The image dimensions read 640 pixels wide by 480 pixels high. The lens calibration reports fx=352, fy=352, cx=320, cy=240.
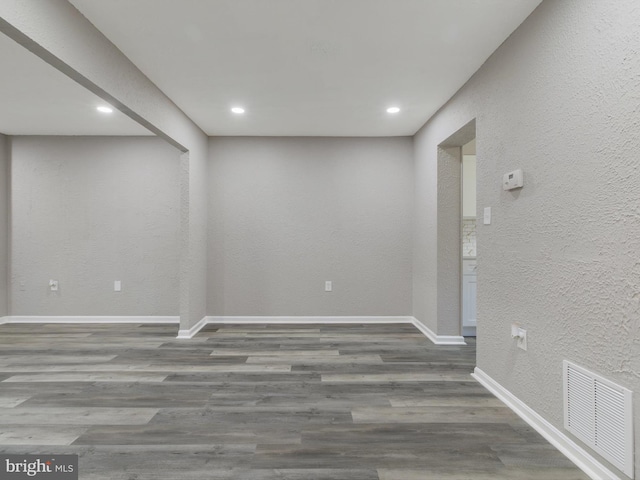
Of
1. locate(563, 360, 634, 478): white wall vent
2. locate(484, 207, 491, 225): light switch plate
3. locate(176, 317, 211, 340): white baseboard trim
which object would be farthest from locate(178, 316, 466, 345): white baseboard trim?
locate(563, 360, 634, 478): white wall vent

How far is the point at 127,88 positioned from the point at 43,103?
1574 mm

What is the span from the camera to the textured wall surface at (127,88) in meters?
1.79

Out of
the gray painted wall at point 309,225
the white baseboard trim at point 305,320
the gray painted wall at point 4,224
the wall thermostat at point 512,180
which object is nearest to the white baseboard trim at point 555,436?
the wall thermostat at point 512,180

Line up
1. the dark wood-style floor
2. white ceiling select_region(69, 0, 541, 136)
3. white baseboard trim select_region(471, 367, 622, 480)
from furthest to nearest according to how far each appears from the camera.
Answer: white ceiling select_region(69, 0, 541, 136) < the dark wood-style floor < white baseboard trim select_region(471, 367, 622, 480)

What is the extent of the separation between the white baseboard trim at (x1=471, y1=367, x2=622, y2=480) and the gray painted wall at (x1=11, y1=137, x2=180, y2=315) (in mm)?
3899

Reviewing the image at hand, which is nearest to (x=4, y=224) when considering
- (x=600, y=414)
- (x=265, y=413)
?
(x=265, y=413)

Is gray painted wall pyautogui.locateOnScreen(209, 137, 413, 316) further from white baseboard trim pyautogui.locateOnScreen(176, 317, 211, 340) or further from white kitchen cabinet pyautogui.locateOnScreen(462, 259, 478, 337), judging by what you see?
white kitchen cabinet pyautogui.locateOnScreen(462, 259, 478, 337)

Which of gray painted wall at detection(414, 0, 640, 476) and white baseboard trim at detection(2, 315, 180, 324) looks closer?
gray painted wall at detection(414, 0, 640, 476)

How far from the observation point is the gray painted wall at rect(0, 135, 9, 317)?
15.1 ft

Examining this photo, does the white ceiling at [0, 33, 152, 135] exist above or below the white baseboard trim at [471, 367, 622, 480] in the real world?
above

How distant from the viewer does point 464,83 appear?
305cm

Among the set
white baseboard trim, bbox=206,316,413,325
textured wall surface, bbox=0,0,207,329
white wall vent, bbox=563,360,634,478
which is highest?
textured wall surface, bbox=0,0,207,329

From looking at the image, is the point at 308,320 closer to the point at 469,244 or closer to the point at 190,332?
the point at 190,332

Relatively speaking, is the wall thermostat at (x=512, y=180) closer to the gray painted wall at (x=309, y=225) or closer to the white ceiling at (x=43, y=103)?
the gray painted wall at (x=309, y=225)
